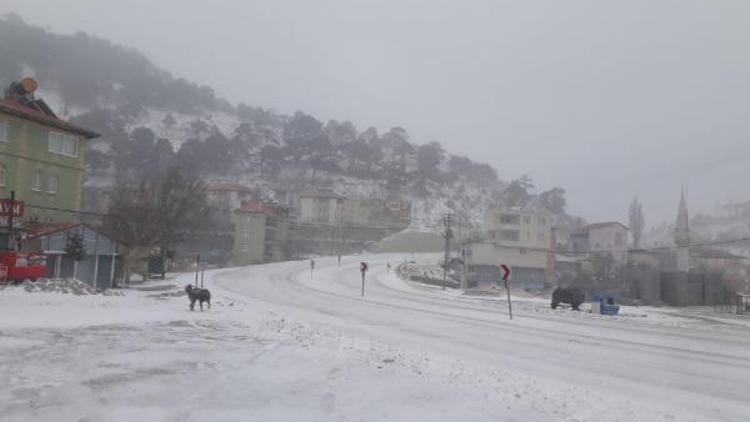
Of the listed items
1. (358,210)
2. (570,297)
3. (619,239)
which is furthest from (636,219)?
(570,297)

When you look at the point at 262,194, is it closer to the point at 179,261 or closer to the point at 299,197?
the point at 299,197

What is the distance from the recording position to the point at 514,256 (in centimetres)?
8706

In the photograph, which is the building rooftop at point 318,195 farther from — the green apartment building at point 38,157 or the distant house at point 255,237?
the green apartment building at point 38,157

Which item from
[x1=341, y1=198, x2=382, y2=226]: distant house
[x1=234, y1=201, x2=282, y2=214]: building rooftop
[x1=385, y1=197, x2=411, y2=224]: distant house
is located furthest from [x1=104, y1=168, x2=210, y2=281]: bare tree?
[x1=385, y1=197, x2=411, y2=224]: distant house

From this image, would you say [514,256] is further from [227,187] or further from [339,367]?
[339,367]

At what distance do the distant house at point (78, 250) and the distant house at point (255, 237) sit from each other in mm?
64379

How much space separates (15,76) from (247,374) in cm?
19778

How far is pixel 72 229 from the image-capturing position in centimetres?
3456

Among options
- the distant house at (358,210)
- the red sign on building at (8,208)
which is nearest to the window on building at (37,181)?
the red sign on building at (8,208)

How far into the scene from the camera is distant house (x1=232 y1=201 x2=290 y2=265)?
4028 inches

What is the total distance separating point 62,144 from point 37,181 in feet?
12.3

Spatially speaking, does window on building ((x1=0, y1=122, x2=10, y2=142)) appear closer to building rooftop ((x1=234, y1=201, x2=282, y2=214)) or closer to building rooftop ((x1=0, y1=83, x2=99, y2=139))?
building rooftop ((x1=0, y1=83, x2=99, y2=139))

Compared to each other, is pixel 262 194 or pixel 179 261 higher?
pixel 262 194

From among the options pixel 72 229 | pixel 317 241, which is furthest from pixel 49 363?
pixel 317 241
